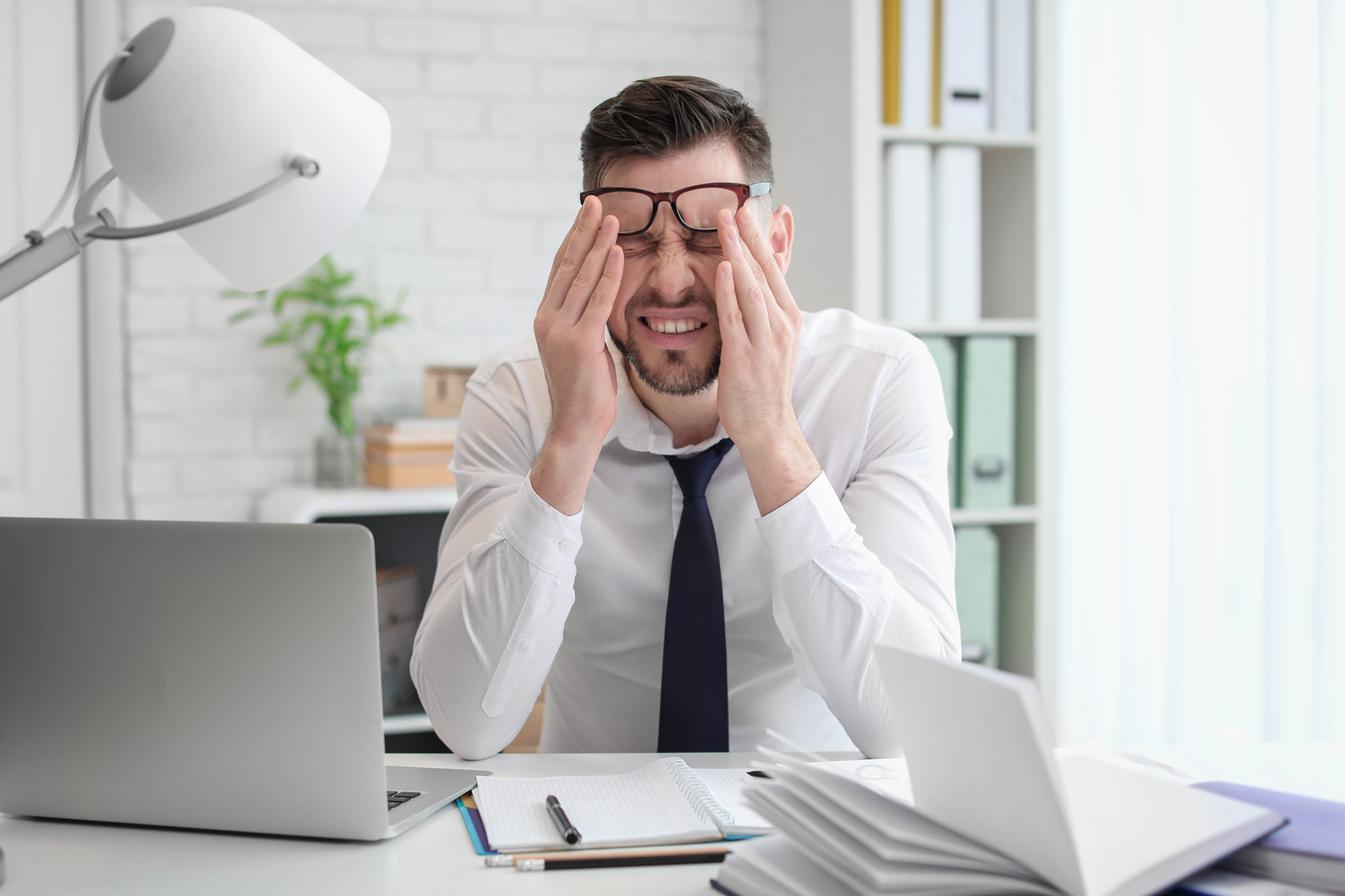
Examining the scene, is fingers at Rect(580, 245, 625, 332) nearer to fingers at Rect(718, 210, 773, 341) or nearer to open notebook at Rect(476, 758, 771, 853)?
fingers at Rect(718, 210, 773, 341)

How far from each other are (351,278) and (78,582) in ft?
5.20

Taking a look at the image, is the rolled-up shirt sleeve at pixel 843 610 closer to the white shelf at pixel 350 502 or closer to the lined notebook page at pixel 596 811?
the lined notebook page at pixel 596 811

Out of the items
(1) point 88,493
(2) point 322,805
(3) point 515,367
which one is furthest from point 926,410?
(1) point 88,493

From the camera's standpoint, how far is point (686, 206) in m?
1.24

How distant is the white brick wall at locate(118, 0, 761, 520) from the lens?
2314mm

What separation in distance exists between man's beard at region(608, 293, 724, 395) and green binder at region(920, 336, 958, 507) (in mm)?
1036

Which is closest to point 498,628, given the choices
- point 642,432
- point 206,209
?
point 642,432

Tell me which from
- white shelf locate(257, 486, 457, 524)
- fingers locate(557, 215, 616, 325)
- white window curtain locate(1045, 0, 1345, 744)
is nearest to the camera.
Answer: fingers locate(557, 215, 616, 325)

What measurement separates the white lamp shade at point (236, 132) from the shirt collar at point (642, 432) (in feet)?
1.96

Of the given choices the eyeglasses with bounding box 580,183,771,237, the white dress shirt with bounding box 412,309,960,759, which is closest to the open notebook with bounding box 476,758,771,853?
the white dress shirt with bounding box 412,309,960,759

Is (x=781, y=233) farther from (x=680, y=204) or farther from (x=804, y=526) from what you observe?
(x=804, y=526)

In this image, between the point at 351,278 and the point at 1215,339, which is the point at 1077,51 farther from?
the point at 351,278

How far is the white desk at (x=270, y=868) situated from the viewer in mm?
721

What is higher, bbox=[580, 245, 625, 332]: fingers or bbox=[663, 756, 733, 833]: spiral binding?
bbox=[580, 245, 625, 332]: fingers
